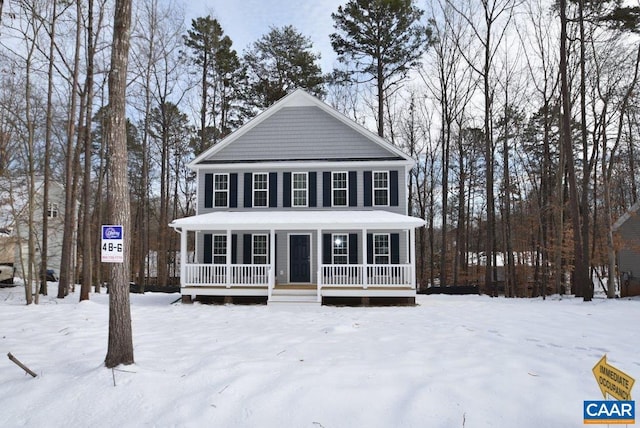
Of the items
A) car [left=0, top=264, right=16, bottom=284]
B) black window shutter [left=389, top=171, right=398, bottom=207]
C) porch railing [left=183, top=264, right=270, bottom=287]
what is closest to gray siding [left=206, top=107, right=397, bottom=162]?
black window shutter [left=389, top=171, right=398, bottom=207]

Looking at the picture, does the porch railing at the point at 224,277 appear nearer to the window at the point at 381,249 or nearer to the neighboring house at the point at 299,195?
the neighboring house at the point at 299,195

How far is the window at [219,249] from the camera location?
533 inches

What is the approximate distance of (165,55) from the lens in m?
15.3

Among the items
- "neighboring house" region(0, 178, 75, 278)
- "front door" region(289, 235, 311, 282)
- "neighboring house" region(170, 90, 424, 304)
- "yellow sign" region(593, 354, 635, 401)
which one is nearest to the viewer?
"yellow sign" region(593, 354, 635, 401)

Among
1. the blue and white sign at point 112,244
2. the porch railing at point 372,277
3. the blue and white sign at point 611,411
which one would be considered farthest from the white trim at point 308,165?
the blue and white sign at point 611,411

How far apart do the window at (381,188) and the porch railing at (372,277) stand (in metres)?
2.61

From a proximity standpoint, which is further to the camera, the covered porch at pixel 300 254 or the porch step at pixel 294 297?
the covered porch at pixel 300 254

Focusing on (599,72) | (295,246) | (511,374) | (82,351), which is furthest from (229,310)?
(599,72)

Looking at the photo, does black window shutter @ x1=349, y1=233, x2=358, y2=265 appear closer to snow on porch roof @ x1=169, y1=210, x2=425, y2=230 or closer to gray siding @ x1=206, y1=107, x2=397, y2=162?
snow on porch roof @ x1=169, y1=210, x2=425, y2=230

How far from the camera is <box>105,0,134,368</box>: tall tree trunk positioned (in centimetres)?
460

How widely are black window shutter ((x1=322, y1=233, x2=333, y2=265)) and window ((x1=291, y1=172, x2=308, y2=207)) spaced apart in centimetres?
160

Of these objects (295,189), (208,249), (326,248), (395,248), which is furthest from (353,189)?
(208,249)

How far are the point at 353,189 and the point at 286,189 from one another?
2.54 m

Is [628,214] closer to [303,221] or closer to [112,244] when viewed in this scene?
[303,221]
